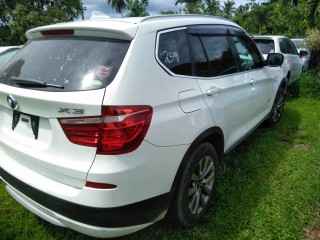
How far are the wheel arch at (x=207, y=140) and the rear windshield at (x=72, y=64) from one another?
2.82ft

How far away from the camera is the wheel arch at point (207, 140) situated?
2.34m

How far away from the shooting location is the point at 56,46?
7.80 feet

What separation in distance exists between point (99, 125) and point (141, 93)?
0.34 m

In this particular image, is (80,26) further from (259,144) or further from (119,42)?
(259,144)

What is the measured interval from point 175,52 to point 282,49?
632cm

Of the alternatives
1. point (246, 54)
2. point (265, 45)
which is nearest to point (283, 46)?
point (265, 45)

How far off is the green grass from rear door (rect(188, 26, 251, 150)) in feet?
1.67

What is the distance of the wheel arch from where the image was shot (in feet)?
7.67

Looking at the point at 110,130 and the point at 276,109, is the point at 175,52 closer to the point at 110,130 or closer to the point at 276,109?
the point at 110,130

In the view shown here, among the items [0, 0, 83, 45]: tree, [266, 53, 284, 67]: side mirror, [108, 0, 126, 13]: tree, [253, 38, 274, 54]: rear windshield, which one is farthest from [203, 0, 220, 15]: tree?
[108, 0, 126, 13]: tree

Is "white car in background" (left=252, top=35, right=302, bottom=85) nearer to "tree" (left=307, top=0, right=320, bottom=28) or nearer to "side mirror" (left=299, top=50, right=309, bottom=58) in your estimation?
"tree" (left=307, top=0, right=320, bottom=28)

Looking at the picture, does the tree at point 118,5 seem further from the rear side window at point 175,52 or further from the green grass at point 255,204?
the rear side window at point 175,52

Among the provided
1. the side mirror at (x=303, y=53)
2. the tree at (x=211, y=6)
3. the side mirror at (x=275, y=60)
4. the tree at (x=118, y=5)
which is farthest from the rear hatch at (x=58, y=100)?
the tree at (x=118, y=5)

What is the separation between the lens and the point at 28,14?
20.5 m
